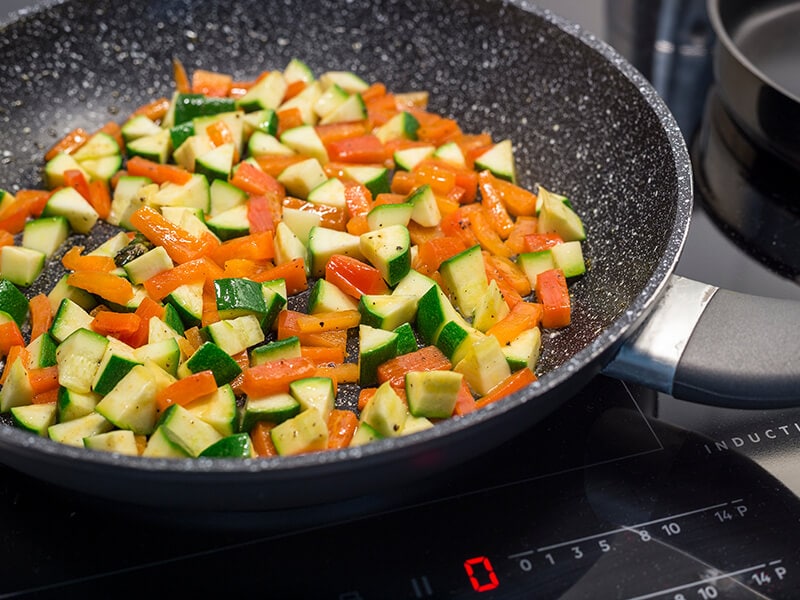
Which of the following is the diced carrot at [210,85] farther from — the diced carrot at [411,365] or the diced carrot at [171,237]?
the diced carrot at [411,365]

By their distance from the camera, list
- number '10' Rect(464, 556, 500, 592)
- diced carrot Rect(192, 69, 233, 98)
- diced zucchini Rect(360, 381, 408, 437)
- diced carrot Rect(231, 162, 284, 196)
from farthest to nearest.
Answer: diced carrot Rect(192, 69, 233, 98) < diced carrot Rect(231, 162, 284, 196) < diced zucchini Rect(360, 381, 408, 437) < number '10' Rect(464, 556, 500, 592)

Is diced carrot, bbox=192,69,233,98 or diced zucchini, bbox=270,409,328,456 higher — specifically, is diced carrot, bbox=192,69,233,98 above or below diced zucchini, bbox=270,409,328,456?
above

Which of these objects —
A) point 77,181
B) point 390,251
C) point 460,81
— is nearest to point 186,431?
point 390,251

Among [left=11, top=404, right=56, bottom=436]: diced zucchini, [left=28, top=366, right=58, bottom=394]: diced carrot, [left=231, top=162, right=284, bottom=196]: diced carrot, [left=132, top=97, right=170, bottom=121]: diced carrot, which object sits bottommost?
[left=11, top=404, right=56, bottom=436]: diced zucchini

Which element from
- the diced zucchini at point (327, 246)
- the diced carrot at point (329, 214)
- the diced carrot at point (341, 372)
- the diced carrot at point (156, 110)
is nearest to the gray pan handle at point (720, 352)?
the diced carrot at point (341, 372)

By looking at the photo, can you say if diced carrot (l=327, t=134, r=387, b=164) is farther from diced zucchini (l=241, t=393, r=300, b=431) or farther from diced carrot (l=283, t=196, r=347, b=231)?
diced zucchini (l=241, t=393, r=300, b=431)

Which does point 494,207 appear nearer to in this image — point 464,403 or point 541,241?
point 541,241

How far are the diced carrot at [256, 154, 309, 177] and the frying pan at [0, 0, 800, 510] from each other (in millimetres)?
408

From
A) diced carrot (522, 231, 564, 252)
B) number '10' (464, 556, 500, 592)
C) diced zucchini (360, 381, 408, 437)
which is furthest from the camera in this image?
diced carrot (522, 231, 564, 252)

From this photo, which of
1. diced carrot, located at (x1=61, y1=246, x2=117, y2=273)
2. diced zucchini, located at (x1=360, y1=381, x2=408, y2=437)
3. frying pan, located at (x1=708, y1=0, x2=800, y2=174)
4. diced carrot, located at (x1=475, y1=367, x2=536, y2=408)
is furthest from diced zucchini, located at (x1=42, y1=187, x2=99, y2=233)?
frying pan, located at (x1=708, y1=0, x2=800, y2=174)

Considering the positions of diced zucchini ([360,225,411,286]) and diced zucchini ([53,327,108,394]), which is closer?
diced zucchini ([53,327,108,394])

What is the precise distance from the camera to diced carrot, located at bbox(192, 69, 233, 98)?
2051 millimetres

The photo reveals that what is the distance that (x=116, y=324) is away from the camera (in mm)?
1521

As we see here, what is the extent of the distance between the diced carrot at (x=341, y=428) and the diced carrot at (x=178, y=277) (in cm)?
40
